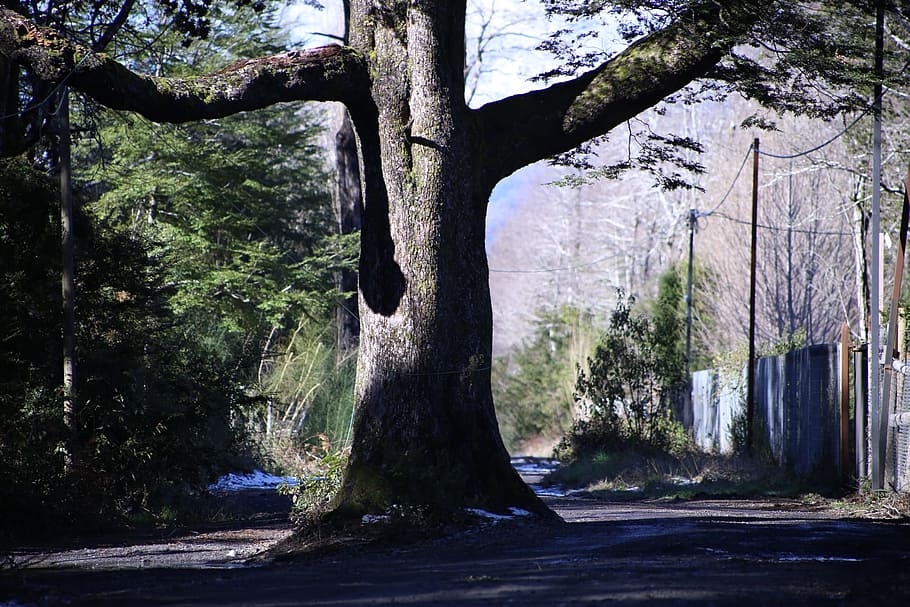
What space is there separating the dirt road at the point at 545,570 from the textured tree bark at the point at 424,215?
725 mm

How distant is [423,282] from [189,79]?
2.63m

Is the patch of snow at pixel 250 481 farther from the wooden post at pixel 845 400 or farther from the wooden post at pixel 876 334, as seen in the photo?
the wooden post at pixel 876 334

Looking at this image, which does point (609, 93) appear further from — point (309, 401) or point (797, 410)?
point (309, 401)

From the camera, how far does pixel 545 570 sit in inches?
267

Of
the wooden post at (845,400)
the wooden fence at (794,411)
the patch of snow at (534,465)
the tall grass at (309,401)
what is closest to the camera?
the wooden post at (845,400)

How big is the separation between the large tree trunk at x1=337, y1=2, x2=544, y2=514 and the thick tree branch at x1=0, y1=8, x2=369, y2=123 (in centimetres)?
39

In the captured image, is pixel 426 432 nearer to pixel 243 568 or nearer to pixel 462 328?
pixel 462 328

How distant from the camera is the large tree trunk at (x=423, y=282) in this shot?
31.2 feet

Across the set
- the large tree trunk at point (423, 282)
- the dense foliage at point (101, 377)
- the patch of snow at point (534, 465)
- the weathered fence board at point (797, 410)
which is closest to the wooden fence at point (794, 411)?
the weathered fence board at point (797, 410)

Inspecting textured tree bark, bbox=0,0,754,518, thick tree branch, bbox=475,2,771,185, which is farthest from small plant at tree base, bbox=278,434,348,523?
thick tree branch, bbox=475,2,771,185

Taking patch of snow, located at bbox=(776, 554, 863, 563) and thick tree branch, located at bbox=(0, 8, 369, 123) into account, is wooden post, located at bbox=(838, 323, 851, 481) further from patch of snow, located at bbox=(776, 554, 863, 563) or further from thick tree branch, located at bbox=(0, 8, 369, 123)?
thick tree branch, located at bbox=(0, 8, 369, 123)


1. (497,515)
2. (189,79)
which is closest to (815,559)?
(497,515)

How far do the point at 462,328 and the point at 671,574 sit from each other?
12.5ft

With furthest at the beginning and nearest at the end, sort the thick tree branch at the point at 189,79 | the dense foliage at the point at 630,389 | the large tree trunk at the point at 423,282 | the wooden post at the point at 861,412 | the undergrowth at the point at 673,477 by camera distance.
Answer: the dense foliage at the point at 630,389
the undergrowth at the point at 673,477
the wooden post at the point at 861,412
the large tree trunk at the point at 423,282
the thick tree branch at the point at 189,79
